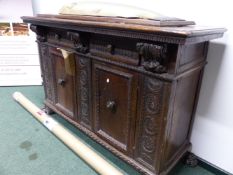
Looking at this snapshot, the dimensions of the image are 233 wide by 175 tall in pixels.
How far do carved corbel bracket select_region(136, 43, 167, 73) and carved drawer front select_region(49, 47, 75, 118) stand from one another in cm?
64

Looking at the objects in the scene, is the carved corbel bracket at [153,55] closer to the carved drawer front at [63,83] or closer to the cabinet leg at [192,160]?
the carved drawer front at [63,83]

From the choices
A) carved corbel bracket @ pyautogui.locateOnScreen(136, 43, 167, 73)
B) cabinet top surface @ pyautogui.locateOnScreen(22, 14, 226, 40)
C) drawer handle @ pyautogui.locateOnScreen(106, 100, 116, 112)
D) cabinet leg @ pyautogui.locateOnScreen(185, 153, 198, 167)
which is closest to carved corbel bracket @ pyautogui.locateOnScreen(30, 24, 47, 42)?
cabinet top surface @ pyautogui.locateOnScreen(22, 14, 226, 40)

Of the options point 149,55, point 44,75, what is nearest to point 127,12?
point 149,55

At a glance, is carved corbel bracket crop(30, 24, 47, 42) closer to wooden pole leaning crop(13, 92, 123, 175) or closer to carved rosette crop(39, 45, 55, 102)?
carved rosette crop(39, 45, 55, 102)

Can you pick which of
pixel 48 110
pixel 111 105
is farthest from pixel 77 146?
pixel 48 110

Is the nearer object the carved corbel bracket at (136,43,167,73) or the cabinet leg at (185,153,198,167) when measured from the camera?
the carved corbel bracket at (136,43,167,73)

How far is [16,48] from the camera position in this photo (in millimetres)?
2355

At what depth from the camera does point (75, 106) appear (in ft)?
4.88

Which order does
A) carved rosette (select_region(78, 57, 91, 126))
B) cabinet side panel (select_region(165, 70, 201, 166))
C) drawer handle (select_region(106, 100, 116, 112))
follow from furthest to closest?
carved rosette (select_region(78, 57, 91, 126)) < drawer handle (select_region(106, 100, 116, 112)) < cabinet side panel (select_region(165, 70, 201, 166))

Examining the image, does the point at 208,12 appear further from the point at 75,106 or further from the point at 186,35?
the point at 75,106

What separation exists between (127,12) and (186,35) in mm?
442

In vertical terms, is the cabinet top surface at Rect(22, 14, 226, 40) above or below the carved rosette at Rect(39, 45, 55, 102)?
above

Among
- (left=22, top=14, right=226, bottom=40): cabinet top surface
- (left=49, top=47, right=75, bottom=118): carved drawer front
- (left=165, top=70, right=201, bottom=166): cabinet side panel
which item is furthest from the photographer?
(left=49, top=47, right=75, bottom=118): carved drawer front

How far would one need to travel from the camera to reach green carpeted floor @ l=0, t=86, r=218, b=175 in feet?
4.24
